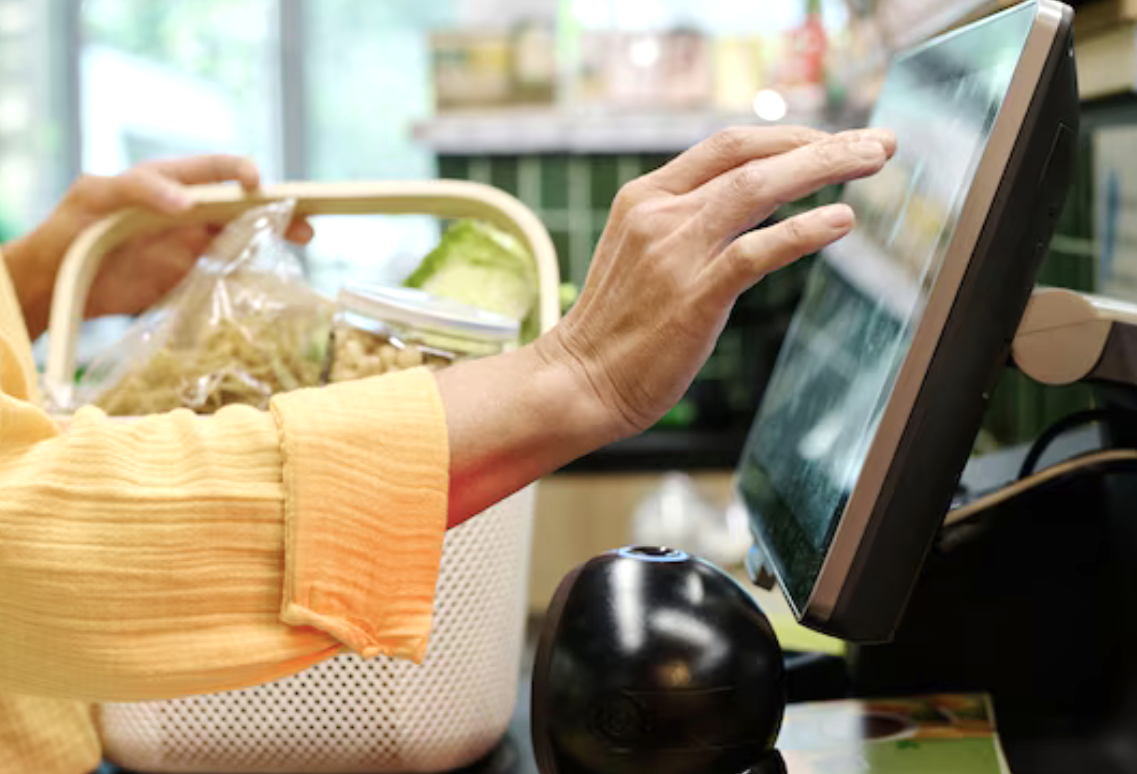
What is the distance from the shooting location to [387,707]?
31.0 inches

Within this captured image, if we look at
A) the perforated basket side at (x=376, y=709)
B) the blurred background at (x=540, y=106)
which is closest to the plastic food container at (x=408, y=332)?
the perforated basket side at (x=376, y=709)

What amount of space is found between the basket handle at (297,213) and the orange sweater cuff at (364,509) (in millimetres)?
336

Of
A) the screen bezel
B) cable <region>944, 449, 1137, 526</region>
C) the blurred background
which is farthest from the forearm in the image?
the blurred background

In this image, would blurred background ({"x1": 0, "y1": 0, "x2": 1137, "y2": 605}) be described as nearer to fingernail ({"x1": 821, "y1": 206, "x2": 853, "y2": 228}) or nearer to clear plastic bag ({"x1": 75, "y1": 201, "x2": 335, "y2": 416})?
clear plastic bag ({"x1": 75, "y1": 201, "x2": 335, "y2": 416})

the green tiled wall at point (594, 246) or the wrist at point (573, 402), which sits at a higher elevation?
the wrist at point (573, 402)

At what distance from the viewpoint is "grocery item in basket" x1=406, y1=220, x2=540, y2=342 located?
0.92 m

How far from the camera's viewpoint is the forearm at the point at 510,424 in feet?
1.92

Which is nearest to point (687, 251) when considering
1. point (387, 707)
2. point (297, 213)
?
point (387, 707)

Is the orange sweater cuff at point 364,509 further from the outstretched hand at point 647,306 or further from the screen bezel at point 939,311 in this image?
the screen bezel at point 939,311

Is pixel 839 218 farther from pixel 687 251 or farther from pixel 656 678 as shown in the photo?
pixel 656 678

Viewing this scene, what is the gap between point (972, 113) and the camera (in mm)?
610

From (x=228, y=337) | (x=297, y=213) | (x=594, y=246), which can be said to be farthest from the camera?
(x=594, y=246)

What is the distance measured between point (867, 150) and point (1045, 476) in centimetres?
28

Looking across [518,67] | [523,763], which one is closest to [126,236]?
[523,763]
